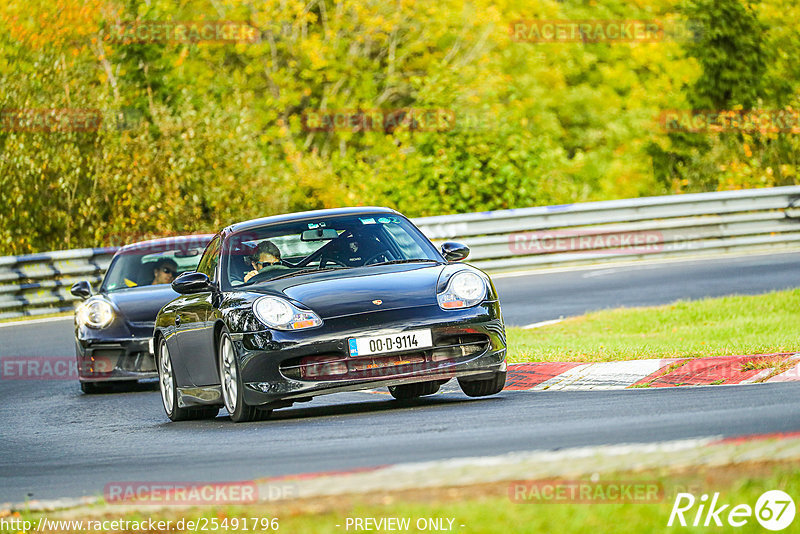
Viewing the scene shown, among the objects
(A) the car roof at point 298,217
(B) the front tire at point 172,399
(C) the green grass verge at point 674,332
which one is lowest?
(C) the green grass verge at point 674,332

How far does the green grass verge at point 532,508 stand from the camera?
14.5 ft

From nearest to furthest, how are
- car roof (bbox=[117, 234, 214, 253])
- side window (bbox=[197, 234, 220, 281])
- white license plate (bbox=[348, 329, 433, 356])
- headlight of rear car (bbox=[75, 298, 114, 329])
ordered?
white license plate (bbox=[348, 329, 433, 356]) → side window (bbox=[197, 234, 220, 281]) → headlight of rear car (bbox=[75, 298, 114, 329]) → car roof (bbox=[117, 234, 214, 253])

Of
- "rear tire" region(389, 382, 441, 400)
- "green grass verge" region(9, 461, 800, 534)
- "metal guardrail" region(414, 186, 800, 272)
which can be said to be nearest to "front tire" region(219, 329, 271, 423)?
"rear tire" region(389, 382, 441, 400)

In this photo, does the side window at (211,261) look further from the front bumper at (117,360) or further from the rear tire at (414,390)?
the front bumper at (117,360)

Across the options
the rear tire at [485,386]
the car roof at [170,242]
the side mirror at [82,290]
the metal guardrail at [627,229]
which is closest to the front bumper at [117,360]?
the side mirror at [82,290]

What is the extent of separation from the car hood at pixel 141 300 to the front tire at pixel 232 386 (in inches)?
161

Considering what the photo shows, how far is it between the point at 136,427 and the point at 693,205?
15.1 metres

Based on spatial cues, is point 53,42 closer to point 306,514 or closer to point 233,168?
point 233,168

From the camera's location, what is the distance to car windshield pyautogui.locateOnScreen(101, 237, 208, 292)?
579 inches

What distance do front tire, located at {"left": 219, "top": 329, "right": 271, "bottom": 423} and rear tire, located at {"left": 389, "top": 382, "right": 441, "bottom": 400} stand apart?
4.22 feet

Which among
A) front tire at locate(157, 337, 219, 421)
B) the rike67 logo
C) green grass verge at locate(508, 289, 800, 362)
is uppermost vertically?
the rike67 logo

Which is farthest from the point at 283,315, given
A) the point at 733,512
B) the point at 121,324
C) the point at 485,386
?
the point at 121,324

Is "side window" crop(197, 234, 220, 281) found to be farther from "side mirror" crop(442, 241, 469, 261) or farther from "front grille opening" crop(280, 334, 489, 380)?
"side mirror" crop(442, 241, 469, 261)

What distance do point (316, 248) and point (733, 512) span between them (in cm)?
600
